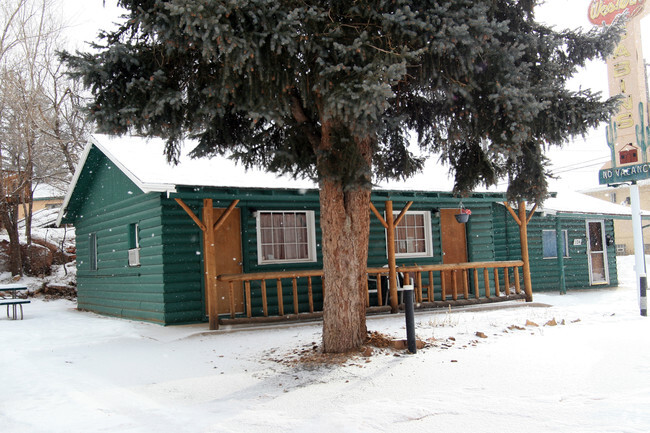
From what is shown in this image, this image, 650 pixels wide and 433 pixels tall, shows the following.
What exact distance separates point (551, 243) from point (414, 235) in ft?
19.6

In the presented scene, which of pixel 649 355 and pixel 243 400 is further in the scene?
pixel 649 355

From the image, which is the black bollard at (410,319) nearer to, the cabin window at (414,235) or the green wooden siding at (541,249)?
the cabin window at (414,235)

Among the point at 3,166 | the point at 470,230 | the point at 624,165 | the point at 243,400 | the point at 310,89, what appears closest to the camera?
the point at 243,400

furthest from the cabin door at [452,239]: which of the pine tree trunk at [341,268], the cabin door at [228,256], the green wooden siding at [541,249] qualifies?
the pine tree trunk at [341,268]

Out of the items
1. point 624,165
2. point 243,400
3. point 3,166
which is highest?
point 3,166

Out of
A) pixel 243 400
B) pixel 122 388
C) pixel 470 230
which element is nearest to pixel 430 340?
pixel 243 400

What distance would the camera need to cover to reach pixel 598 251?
59.4 feet

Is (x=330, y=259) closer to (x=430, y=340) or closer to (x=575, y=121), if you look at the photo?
(x=430, y=340)

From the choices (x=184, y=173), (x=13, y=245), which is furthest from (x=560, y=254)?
(x=13, y=245)

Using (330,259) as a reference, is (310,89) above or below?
above

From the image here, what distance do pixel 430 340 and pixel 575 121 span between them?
3.55 m

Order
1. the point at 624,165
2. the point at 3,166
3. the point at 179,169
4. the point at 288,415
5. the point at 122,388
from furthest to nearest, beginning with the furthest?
the point at 3,166 → the point at 179,169 → the point at 624,165 → the point at 122,388 → the point at 288,415

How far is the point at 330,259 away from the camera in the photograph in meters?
7.29

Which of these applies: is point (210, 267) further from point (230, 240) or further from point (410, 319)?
point (410, 319)
